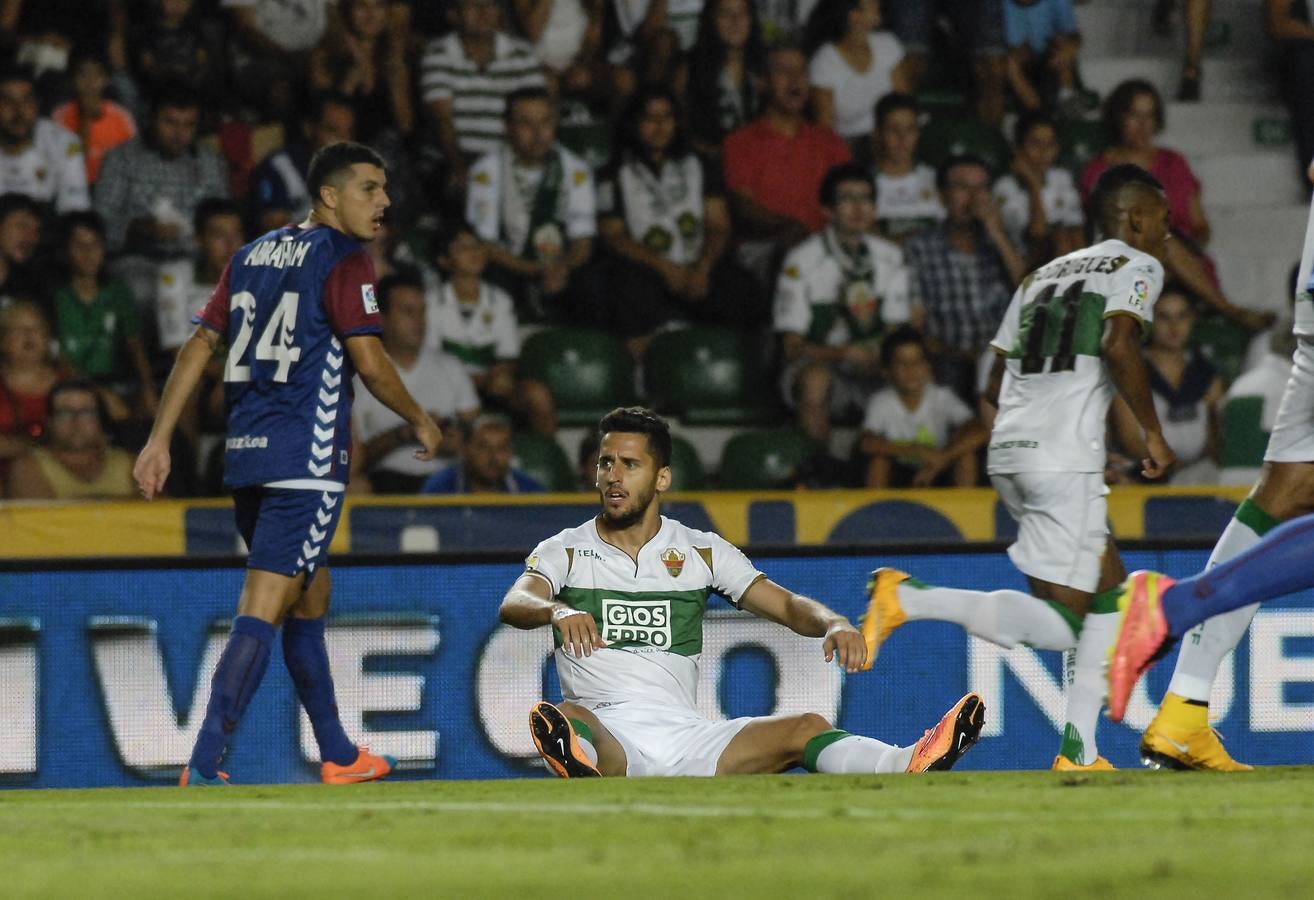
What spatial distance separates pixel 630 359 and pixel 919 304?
1.38 metres

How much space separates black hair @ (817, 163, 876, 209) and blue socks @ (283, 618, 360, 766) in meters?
4.35

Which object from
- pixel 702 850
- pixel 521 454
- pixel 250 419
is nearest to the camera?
pixel 702 850

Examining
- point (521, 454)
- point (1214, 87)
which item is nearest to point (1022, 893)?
point (521, 454)

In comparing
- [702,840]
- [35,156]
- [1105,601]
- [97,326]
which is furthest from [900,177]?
[702,840]

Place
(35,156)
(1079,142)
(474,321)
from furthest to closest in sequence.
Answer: (1079,142)
(35,156)
(474,321)

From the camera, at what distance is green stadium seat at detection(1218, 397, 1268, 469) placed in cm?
768

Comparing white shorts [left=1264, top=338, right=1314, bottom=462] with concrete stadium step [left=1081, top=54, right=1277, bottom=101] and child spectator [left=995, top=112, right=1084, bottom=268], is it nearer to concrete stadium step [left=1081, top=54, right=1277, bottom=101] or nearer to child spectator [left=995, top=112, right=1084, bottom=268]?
child spectator [left=995, top=112, right=1084, bottom=268]

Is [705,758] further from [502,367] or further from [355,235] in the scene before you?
[502,367]

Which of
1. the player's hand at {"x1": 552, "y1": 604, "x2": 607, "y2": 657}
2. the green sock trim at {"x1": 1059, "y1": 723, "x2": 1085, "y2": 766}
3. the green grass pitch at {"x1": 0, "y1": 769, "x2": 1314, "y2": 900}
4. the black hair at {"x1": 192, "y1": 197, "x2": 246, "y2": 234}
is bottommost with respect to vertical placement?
the green sock trim at {"x1": 1059, "y1": 723, "x2": 1085, "y2": 766}

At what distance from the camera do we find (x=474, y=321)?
8.78 metres

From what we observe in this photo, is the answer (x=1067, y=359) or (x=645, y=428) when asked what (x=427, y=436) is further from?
(x=1067, y=359)

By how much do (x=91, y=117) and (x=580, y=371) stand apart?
2681 millimetres

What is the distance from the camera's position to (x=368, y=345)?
519 centimetres

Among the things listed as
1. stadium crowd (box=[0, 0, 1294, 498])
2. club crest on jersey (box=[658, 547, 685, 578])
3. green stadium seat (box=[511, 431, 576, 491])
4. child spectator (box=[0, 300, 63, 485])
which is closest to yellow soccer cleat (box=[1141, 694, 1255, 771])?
club crest on jersey (box=[658, 547, 685, 578])
